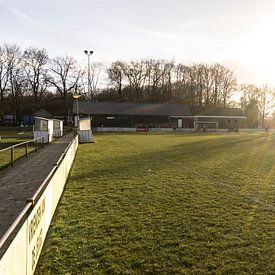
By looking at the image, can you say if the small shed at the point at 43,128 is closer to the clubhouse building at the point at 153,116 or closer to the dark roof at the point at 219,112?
the clubhouse building at the point at 153,116

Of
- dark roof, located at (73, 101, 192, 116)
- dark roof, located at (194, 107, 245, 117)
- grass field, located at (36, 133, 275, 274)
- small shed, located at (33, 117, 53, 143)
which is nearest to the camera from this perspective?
grass field, located at (36, 133, 275, 274)

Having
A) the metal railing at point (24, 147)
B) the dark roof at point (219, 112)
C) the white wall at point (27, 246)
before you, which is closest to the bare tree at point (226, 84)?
the dark roof at point (219, 112)

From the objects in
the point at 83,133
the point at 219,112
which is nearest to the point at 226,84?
the point at 219,112

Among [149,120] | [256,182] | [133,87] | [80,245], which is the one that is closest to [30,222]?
[80,245]

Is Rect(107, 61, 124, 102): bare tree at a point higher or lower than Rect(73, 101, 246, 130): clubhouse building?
higher

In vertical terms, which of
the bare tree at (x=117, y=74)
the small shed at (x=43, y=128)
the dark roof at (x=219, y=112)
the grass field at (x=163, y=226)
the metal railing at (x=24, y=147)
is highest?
the bare tree at (x=117, y=74)

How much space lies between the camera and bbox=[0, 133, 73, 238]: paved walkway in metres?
6.46

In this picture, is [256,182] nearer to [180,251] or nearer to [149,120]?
[180,251]

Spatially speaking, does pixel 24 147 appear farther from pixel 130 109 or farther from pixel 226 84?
pixel 226 84

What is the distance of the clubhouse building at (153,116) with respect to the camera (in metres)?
55.1

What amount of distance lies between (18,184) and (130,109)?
48514 millimetres

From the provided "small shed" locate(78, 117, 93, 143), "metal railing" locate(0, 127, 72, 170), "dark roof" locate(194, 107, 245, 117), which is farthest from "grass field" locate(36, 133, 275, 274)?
"dark roof" locate(194, 107, 245, 117)

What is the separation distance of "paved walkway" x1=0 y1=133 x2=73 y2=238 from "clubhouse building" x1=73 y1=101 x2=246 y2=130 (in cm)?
4012

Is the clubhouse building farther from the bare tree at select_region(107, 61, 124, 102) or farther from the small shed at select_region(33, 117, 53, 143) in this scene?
the small shed at select_region(33, 117, 53, 143)
